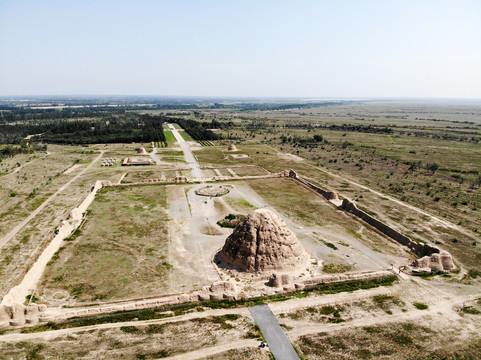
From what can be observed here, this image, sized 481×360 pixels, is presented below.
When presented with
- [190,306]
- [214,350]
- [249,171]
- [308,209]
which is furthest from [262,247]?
[249,171]

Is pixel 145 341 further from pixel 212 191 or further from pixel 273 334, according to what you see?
pixel 212 191

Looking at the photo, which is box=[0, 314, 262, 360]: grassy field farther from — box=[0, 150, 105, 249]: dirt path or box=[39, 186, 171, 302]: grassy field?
box=[0, 150, 105, 249]: dirt path

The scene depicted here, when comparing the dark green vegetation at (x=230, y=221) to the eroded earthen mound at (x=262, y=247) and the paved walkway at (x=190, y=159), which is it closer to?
the eroded earthen mound at (x=262, y=247)

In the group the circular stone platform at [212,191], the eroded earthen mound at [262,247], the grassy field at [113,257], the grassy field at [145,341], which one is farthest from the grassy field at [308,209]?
the grassy field at [145,341]

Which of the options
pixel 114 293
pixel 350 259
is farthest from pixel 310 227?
pixel 114 293

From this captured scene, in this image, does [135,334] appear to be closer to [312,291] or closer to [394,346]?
[312,291]

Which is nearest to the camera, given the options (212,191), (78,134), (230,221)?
(230,221)

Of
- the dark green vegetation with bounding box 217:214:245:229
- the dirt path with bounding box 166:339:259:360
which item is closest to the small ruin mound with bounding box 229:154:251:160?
the dark green vegetation with bounding box 217:214:245:229
